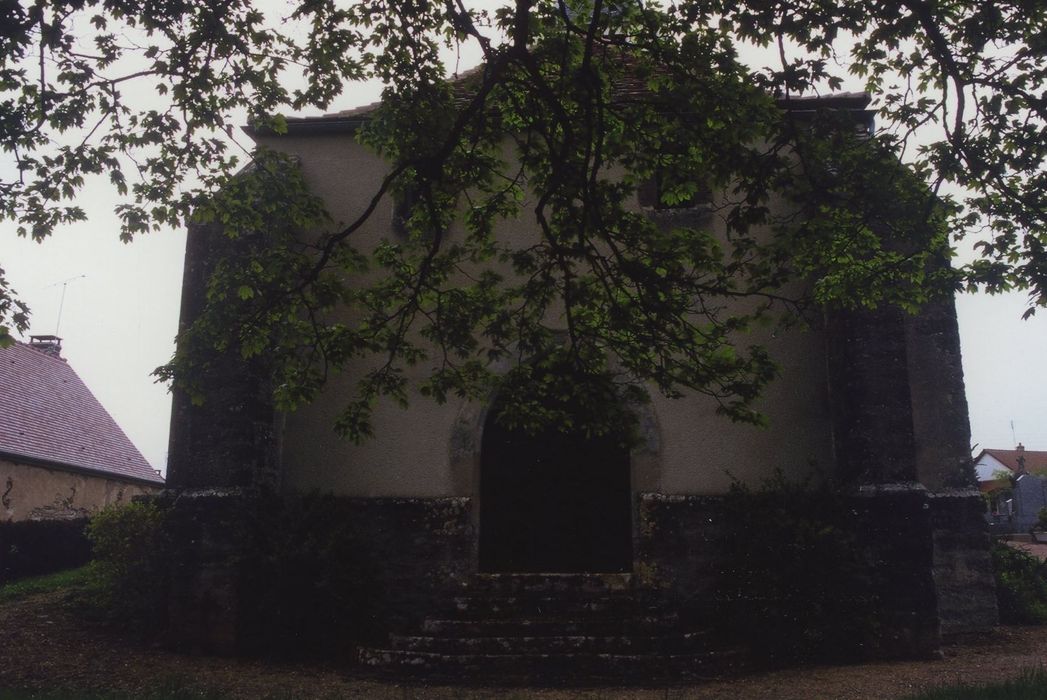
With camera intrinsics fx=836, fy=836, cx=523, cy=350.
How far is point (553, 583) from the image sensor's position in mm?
9719

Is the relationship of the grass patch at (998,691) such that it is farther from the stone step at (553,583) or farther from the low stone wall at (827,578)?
the stone step at (553,583)

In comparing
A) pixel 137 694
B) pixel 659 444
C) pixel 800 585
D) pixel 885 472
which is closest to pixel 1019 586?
pixel 885 472

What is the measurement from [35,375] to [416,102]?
20.7 meters

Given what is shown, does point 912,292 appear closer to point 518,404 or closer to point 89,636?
point 518,404

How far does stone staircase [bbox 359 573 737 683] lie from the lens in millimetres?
8242

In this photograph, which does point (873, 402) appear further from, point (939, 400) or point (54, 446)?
point (54, 446)

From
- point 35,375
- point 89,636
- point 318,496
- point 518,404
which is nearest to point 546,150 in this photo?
point 518,404

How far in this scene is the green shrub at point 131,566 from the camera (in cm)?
964

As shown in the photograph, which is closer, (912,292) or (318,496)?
(912,292)

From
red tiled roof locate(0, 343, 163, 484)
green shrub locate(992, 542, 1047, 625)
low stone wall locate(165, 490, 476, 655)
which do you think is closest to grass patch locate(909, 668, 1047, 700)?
low stone wall locate(165, 490, 476, 655)

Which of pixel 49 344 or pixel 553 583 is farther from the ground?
pixel 49 344

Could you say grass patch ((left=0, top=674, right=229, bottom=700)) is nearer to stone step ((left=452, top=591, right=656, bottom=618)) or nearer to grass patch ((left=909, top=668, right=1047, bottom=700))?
stone step ((left=452, top=591, right=656, bottom=618))

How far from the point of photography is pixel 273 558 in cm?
922

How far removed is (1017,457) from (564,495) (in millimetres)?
54568
